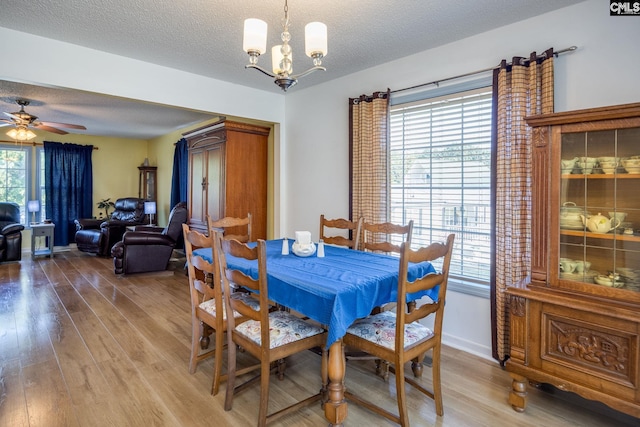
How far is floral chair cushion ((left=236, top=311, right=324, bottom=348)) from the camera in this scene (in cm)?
183

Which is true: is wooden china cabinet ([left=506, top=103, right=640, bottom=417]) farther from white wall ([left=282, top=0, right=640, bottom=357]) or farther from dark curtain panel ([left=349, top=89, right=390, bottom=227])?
dark curtain panel ([left=349, top=89, right=390, bottom=227])

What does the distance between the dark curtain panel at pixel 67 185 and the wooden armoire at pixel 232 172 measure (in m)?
4.06

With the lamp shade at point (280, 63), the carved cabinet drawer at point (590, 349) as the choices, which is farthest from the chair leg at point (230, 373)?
the carved cabinet drawer at point (590, 349)

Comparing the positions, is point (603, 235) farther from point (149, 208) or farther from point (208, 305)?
point (149, 208)

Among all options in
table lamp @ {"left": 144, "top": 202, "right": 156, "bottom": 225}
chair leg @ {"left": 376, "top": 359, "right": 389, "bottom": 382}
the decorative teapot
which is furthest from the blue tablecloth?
table lamp @ {"left": 144, "top": 202, "right": 156, "bottom": 225}

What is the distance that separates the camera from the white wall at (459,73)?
84.7 inches

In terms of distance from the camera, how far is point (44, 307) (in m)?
3.70

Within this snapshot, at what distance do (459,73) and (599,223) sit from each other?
5.23ft

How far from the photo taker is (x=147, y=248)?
17.2 feet

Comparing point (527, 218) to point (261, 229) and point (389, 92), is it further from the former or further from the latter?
point (261, 229)

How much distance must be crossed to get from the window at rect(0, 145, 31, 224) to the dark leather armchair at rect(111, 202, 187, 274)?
3534 millimetres

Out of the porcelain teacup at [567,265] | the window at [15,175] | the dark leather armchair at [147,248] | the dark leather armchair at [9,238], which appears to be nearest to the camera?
the porcelain teacup at [567,265]

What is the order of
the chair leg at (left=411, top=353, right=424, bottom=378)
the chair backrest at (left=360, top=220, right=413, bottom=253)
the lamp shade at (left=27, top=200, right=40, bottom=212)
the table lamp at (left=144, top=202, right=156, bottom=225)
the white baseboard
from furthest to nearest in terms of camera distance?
the table lamp at (left=144, top=202, right=156, bottom=225) < the lamp shade at (left=27, top=200, right=40, bottom=212) < the white baseboard < the chair backrest at (left=360, top=220, right=413, bottom=253) < the chair leg at (left=411, top=353, right=424, bottom=378)

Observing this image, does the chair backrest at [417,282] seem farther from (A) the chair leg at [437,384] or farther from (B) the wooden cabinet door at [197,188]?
(B) the wooden cabinet door at [197,188]
